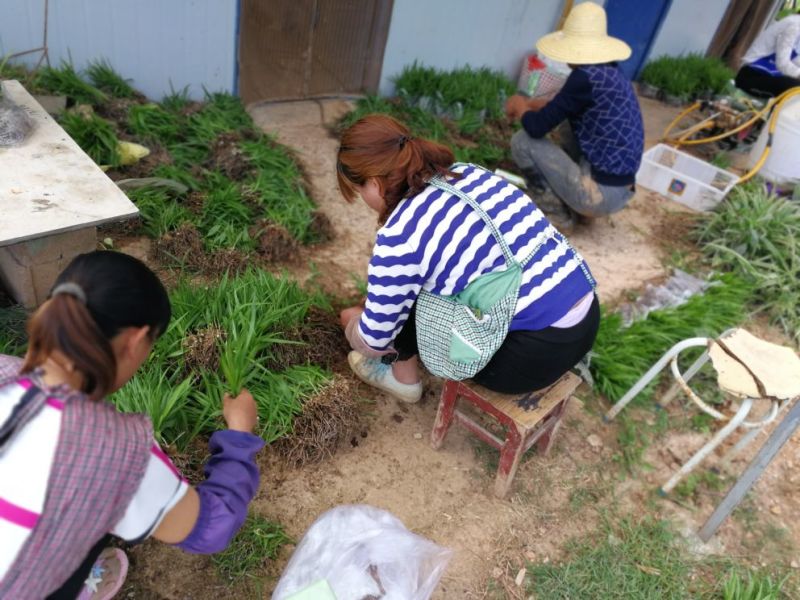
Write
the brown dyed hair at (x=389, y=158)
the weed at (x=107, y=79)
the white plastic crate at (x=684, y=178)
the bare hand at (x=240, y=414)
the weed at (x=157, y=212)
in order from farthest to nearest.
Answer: the white plastic crate at (x=684, y=178) → the weed at (x=107, y=79) → the weed at (x=157, y=212) → the brown dyed hair at (x=389, y=158) → the bare hand at (x=240, y=414)

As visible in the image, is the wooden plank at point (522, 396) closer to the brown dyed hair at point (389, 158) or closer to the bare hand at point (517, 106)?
the brown dyed hair at point (389, 158)

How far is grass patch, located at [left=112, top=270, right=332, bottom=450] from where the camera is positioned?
7.55 feet

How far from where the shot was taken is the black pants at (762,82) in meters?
6.04

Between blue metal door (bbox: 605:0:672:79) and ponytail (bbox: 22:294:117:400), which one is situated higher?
ponytail (bbox: 22:294:117:400)

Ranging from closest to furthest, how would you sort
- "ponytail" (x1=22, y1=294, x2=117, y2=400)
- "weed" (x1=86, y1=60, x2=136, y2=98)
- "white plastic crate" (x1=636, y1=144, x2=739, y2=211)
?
"ponytail" (x1=22, y1=294, x2=117, y2=400) < "weed" (x1=86, y1=60, x2=136, y2=98) < "white plastic crate" (x1=636, y1=144, x2=739, y2=211)

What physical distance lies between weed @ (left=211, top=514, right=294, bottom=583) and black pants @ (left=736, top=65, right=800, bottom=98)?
6324 mm

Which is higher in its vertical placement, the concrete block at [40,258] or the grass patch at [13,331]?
the concrete block at [40,258]

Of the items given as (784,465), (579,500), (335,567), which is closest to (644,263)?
(784,465)

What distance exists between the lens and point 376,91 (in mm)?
5488

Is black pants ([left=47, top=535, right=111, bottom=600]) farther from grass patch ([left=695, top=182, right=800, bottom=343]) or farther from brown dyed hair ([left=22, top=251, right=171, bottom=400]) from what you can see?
grass patch ([left=695, top=182, right=800, bottom=343])

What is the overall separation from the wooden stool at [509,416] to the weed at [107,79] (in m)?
3.05

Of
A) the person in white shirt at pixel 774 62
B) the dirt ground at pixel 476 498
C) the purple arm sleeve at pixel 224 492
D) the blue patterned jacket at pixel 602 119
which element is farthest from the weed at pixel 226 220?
the person in white shirt at pixel 774 62

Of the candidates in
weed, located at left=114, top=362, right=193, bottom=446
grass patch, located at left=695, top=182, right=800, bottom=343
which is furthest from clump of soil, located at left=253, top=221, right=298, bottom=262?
grass patch, located at left=695, top=182, right=800, bottom=343

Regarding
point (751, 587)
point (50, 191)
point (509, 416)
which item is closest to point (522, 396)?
point (509, 416)
